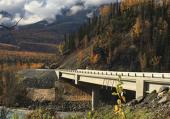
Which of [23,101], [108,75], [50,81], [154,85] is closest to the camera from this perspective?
[154,85]

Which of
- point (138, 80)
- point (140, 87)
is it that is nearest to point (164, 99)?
point (140, 87)

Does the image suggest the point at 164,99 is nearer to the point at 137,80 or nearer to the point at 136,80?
the point at 137,80

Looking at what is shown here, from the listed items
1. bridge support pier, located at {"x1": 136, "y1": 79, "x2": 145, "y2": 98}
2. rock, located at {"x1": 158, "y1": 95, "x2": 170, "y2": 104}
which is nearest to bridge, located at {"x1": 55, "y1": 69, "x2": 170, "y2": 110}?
bridge support pier, located at {"x1": 136, "y1": 79, "x2": 145, "y2": 98}

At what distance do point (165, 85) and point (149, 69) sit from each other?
12448cm

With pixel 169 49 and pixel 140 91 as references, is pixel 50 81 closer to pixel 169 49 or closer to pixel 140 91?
pixel 169 49

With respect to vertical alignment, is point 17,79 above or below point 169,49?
below

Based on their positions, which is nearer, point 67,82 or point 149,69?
point 67,82

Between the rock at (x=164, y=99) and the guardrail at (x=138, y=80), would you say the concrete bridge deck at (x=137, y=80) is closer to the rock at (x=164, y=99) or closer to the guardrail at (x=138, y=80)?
the guardrail at (x=138, y=80)

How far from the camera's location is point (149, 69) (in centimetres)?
18538

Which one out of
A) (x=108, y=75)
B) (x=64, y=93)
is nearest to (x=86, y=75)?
(x=108, y=75)

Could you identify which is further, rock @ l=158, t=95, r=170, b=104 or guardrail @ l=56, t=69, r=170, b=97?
guardrail @ l=56, t=69, r=170, b=97

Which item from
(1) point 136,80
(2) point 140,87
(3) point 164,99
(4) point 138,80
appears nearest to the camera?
(3) point 164,99

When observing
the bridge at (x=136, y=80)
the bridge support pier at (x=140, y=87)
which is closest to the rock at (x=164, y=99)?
the bridge at (x=136, y=80)

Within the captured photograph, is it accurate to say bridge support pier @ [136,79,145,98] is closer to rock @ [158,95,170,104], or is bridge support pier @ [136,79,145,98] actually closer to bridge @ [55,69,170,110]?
bridge @ [55,69,170,110]
